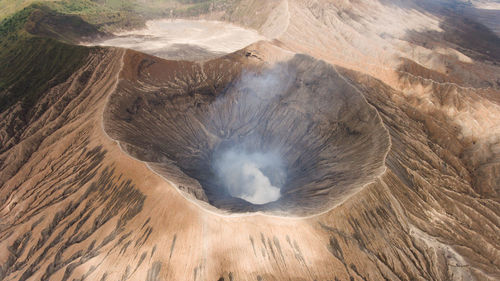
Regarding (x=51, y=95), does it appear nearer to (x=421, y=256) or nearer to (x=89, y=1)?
(x=421, y=256)

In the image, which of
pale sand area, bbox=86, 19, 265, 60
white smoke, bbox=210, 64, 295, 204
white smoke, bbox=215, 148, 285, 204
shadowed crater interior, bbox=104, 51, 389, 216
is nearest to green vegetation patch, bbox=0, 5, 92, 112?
shadowed crater interior, bbox=104, 51, 389, 216

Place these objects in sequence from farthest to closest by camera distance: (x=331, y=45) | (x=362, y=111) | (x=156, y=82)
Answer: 1. (x=331, y=45)
2. (x=156, y=82)
3. (x=362, y=111)

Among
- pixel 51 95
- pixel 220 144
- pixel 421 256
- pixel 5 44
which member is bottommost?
pixel 220 144

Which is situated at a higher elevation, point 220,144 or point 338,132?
point 338,132

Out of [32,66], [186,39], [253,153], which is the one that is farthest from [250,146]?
[186,39]

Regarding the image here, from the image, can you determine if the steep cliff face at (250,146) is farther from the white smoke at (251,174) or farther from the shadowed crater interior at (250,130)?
the white smoke at (251,174)

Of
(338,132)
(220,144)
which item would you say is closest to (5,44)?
(220,144)
